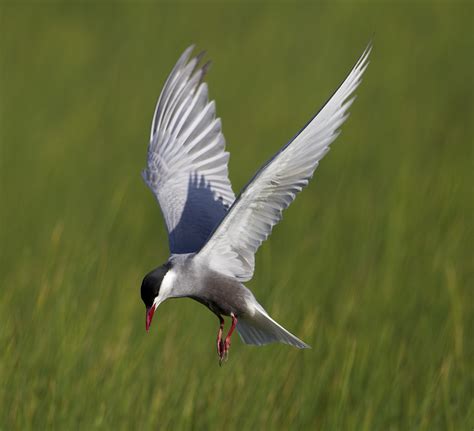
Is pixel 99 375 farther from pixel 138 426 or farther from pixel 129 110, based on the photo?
pixel 129 110

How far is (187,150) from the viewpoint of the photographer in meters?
4.15

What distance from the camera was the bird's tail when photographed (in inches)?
135

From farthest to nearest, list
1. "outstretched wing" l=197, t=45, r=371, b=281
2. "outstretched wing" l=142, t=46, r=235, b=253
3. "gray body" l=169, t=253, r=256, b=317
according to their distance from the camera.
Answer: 1. "outstretched wing" l=142, t=46, r=235, b=253
2. "gray body" l=169, t=253, r=256, b=317
3. "outstretched wing" l=197, t=45, r=371, b=281

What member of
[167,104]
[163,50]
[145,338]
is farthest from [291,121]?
[145,338]

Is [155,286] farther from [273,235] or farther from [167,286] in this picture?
[273,235]

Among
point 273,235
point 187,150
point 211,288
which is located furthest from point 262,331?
point 273,235

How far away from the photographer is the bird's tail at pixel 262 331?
11.2 feet

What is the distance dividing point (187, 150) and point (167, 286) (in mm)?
1068

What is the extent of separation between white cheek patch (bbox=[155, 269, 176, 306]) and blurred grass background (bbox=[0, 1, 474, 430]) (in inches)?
16.2

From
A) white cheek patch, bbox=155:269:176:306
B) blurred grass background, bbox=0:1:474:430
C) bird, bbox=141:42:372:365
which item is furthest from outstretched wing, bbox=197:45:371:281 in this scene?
blurred grass background, bbox=0:1:474:430

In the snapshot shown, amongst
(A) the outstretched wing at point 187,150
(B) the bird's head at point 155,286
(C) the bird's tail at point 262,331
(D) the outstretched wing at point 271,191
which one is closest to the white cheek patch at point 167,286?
(B) the bird's head at point 155,286

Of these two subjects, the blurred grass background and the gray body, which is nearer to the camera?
the gray body

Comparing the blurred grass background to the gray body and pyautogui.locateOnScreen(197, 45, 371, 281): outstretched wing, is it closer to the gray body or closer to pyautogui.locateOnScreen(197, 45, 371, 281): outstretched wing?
the gray body

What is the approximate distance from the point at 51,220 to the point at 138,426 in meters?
2.61
